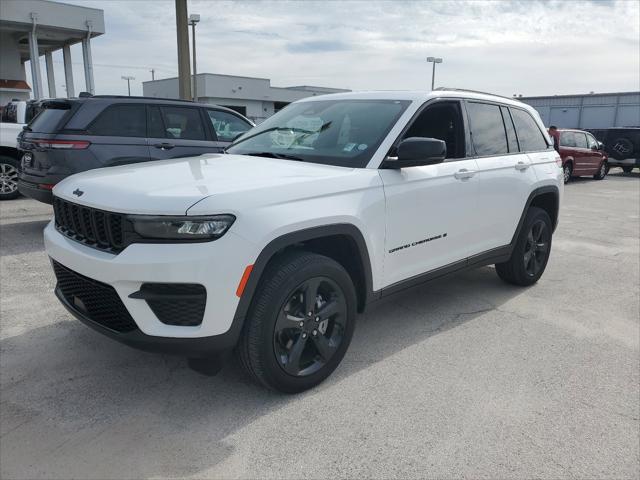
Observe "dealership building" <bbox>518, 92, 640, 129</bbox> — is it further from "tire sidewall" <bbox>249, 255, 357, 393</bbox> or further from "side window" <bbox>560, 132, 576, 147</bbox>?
"tire sidewall" <bbox>249, 255, 357, 393</bbox>

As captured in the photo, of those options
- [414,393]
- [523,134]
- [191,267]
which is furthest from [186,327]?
[523,134]

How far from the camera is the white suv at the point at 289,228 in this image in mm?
2547

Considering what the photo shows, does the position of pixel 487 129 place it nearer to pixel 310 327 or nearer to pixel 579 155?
pixel 310 327

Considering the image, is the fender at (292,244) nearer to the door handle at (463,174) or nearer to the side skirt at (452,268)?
the side skirt at (452,268)

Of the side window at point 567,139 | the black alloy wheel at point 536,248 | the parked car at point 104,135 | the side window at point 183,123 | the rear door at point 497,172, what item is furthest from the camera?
the side window at point 567,139

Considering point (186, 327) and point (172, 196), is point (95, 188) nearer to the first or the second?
point (172, 196)

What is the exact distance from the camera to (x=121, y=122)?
6.82 m

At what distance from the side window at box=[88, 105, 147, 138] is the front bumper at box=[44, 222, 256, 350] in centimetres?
443

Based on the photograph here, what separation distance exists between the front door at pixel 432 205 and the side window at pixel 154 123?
4.36 meters

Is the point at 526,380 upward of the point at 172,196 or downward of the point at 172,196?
downward

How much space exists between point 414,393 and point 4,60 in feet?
114

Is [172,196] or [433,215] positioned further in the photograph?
[433,215]

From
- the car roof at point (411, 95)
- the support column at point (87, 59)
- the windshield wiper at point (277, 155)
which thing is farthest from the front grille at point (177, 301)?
the support column at point (87, 59)

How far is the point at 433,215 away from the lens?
3742 mm
